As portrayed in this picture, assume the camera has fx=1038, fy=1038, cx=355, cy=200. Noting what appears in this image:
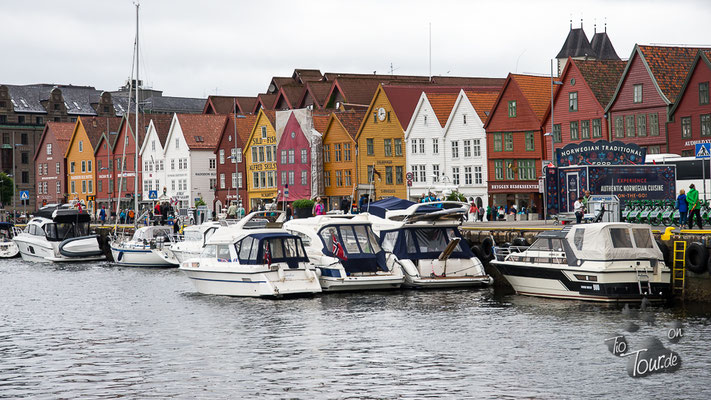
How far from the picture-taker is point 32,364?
84.0 ft

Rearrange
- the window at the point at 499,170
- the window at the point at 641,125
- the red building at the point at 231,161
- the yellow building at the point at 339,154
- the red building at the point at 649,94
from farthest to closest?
the red building at the point at 231,161
the yellow building at the point at 339,154
the window at the point at 499,170
the window at the point at 641,125
the red building at the point at 649,94

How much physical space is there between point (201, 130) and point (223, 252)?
7566cm

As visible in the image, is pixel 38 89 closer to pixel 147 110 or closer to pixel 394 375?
pixel 147 110

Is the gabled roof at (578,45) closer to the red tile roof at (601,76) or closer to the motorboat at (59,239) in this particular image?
the red tile roof at (601,76)

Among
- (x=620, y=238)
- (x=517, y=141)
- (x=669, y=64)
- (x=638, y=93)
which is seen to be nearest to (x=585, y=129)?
(x=638, y=93)

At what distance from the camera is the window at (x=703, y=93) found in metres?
66.0

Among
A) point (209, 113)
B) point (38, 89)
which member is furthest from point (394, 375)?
point (38, 89)

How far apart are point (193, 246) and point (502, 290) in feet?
62.7

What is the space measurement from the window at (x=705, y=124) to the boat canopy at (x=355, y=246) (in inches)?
1361

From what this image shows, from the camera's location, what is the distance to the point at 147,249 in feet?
190

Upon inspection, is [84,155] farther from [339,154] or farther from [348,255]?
[348,255]

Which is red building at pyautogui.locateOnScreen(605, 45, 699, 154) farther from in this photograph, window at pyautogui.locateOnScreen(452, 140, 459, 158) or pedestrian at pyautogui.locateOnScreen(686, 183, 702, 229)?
pedestrian at pyautogui.locateOnScreen(686, 183, 702, 229)

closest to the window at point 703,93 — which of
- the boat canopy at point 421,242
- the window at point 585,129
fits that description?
the window at point 585,129

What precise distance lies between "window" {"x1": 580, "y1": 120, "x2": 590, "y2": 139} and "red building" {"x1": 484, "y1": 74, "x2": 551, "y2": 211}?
4118 millimetres
